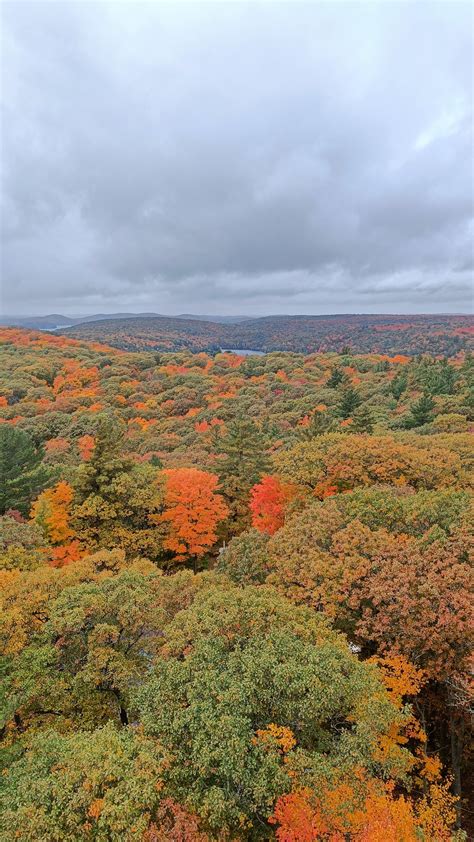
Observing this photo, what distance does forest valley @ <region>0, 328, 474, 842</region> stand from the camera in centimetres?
894

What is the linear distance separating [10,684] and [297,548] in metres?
11.4

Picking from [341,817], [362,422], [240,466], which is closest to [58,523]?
[240,466]

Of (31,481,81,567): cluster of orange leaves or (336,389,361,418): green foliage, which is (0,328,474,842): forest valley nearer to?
(31,481,81,567): cluster of orange leaves

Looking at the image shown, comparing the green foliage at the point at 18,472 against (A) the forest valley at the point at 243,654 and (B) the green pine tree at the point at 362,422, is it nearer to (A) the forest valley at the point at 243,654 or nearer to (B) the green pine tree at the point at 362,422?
(A) the forest valley at the point at 243,654

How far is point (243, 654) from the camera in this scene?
36.9ft

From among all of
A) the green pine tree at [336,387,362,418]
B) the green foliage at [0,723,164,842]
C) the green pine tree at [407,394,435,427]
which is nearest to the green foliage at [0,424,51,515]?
the green foliage at [0,723,164,842]

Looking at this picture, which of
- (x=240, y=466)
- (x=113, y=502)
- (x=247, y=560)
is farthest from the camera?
(x=240, y=466)

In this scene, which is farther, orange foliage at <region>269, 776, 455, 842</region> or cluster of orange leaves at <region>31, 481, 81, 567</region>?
cluster of orange leaves at <region>31, 481, 81, 567</region>

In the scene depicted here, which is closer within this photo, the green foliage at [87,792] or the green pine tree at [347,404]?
the green foliage at [87,792]

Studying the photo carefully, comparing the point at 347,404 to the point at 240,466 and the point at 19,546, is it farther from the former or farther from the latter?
the point at 19,546

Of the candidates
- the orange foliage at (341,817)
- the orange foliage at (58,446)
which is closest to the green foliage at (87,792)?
the orange foliage at (341,817)

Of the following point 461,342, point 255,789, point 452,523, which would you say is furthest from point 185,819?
point 461,342

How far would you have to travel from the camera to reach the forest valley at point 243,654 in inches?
352

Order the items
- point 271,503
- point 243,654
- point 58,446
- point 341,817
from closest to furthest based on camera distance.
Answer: point 341,817, point 243,654, point 271,503, point 58,446
